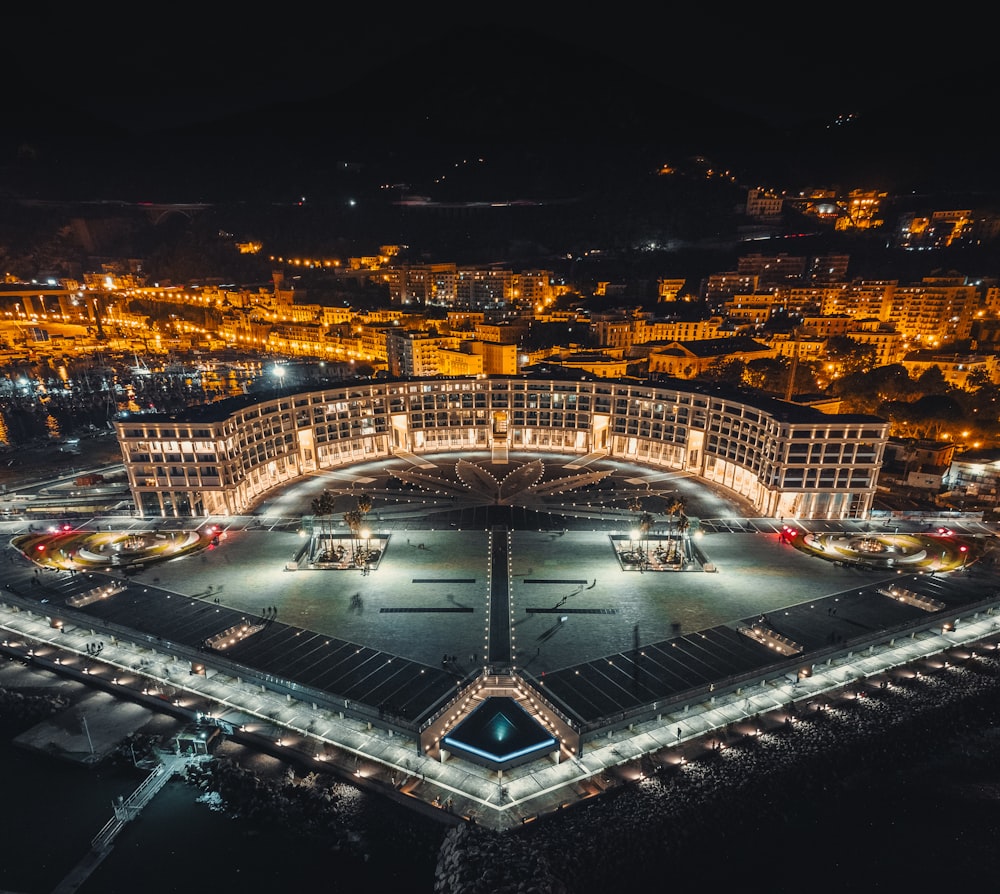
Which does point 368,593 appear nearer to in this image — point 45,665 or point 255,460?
point 45,665

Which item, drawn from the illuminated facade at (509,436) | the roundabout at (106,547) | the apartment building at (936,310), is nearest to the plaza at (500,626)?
the roundabout at (106,547)

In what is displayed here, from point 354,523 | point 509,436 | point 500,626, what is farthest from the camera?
point 509,436

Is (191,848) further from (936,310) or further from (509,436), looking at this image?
(936,310)

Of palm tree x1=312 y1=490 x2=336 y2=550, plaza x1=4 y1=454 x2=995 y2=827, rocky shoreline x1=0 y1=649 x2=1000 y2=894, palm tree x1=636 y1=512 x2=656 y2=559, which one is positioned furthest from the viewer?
palm tree x1=312 y1=490 x2=336 y2=550

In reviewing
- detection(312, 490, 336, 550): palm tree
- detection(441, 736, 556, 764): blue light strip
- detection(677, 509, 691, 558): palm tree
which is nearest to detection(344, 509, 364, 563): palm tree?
detection(312, 490, 336, 550): palm tree

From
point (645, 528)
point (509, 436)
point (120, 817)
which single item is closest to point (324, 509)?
point (120, 817)

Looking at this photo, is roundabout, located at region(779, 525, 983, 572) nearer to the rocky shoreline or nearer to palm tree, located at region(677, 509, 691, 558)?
palm tree, located at region(677, 509, 691, 558)
